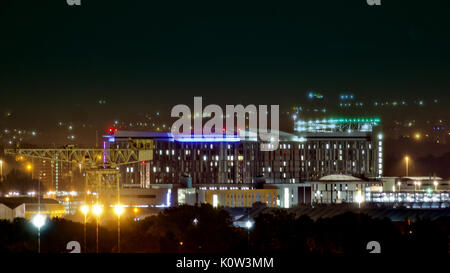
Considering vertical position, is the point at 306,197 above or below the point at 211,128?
below

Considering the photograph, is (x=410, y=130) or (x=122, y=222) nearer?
(x=122, y=222)

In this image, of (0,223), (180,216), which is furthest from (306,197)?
(0,223)

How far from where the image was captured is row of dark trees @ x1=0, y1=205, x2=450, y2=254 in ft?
162

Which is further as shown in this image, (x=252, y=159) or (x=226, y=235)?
(x=252, y=159)

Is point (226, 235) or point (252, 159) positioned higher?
point (252, 159)

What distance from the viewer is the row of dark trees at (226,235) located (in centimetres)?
4931

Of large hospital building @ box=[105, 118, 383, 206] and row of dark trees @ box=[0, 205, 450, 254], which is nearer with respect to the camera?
row of dark trees @ box=[0, 205, 450, 254]

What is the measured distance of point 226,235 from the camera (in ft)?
189

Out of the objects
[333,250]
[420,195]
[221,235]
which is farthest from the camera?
[420,195]

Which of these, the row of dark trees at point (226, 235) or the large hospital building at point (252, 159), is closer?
the row of dark trees at point (226, 235)
